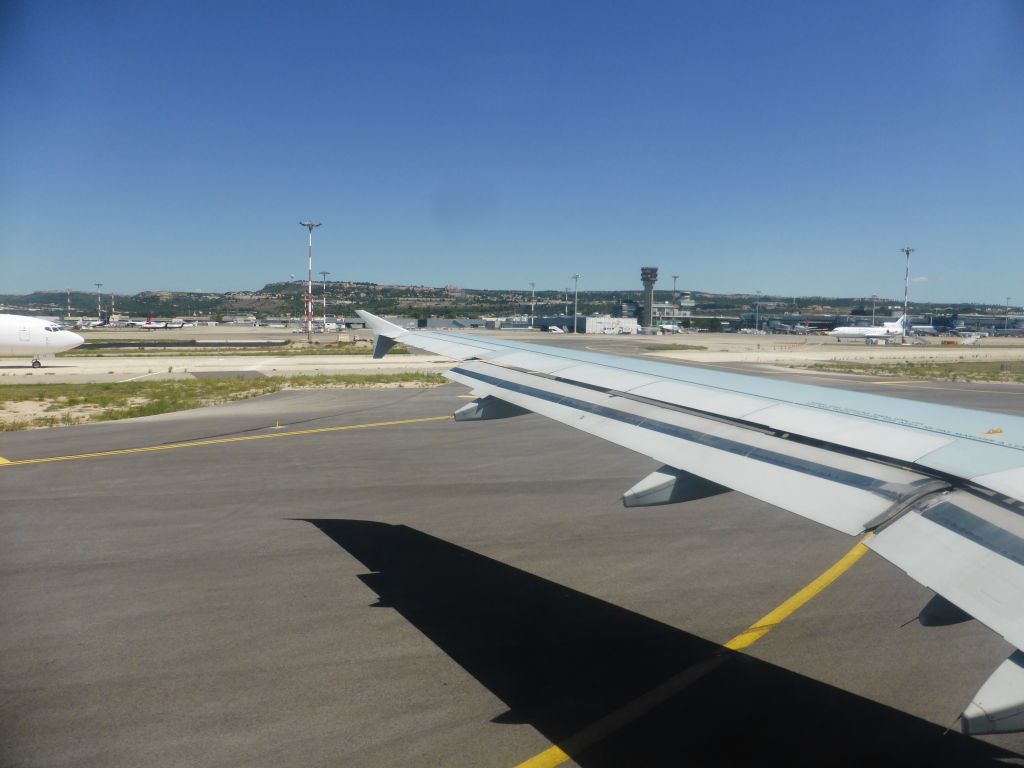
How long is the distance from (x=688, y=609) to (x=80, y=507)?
996 cm

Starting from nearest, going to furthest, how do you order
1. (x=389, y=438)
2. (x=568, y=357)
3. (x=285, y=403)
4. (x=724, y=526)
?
1. (x=568, y=357)
2. (x=724, y=526)
3. (x=389, y=438)
4. (x=285, y=403)

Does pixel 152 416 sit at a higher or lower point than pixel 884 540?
lower

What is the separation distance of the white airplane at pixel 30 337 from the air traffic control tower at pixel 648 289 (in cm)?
11744

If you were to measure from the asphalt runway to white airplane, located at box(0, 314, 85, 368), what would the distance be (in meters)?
30.7

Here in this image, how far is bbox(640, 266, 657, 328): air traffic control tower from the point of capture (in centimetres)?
14500

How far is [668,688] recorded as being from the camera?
20.4ft

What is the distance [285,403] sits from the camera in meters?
25.9

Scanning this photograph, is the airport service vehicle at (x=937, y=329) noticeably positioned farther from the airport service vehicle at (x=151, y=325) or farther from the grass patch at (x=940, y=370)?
the airport service vehicle at (x=151, y=325)

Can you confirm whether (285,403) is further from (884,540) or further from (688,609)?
(884,540)

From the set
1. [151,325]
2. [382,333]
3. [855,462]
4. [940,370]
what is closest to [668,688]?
[855,462]

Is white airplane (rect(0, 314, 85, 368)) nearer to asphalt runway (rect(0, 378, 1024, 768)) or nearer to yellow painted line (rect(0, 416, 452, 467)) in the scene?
yellow painted line (rect(0, 416, 452, 467))

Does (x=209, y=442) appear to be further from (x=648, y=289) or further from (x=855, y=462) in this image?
(x=648, y=289)

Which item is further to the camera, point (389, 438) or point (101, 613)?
point (389, 438)

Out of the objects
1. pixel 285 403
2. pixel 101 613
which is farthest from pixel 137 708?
pixel 285 403
